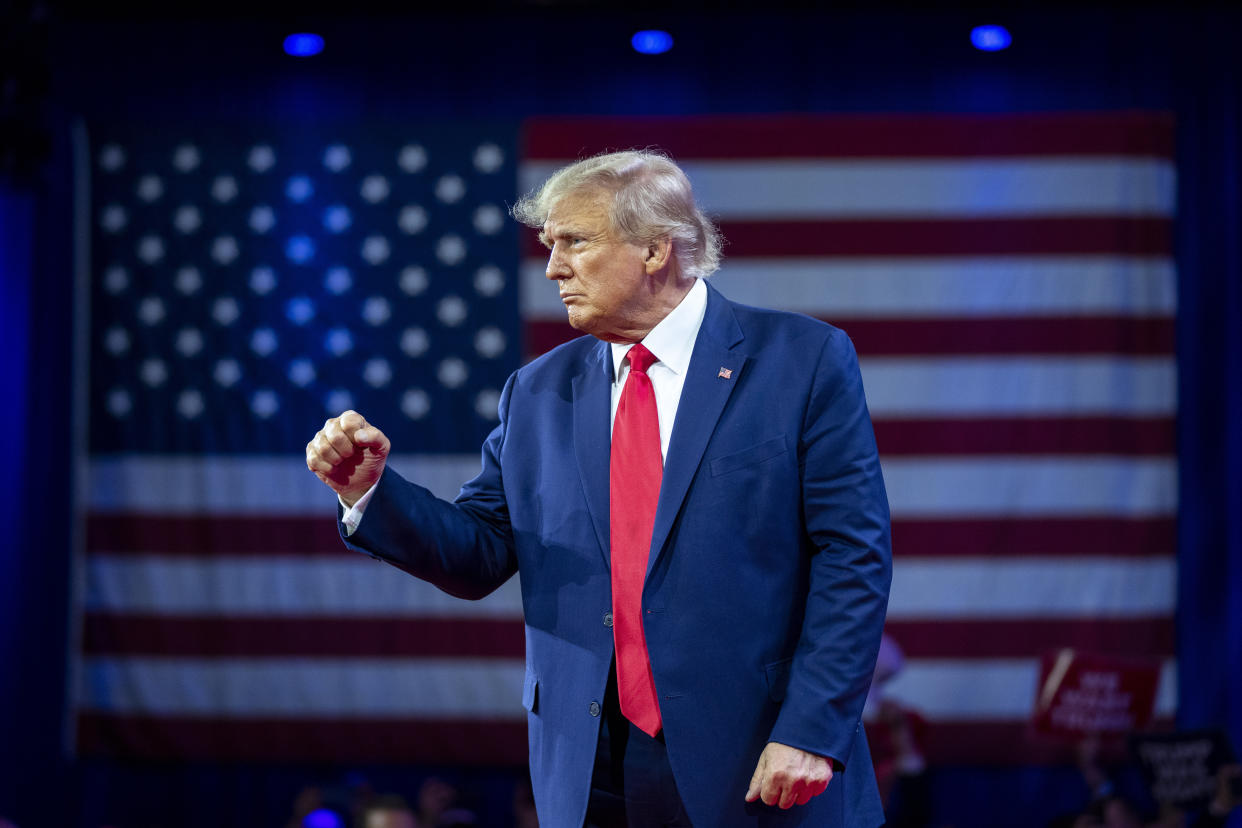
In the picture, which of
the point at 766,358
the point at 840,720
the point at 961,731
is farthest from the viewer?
the point at 961,731

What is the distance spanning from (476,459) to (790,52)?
1.94 meters

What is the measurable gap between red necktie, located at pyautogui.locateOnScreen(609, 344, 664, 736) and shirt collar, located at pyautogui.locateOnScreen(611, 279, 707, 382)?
0.05 meters

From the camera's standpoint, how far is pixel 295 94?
5066 millimetres

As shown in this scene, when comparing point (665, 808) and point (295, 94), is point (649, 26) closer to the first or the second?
point (295, 94)

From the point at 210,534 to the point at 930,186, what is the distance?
2978 millimetres

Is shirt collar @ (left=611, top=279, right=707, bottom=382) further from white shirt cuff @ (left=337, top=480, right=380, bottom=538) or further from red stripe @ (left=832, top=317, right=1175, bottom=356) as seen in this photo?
red stripe @ (left=832, top=317, right=1175, bottom=356)

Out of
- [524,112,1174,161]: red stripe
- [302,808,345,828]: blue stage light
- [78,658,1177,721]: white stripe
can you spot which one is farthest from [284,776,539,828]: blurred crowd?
[524,112,1174,161]: red stripe

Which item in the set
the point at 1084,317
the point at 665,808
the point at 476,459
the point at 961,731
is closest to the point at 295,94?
the point at 476,459

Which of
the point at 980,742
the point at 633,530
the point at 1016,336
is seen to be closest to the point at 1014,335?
the point at 1016,336

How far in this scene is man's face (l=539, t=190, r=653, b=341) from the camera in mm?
1734

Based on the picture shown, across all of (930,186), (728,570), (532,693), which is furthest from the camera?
(930,186)

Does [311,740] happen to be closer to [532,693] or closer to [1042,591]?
[1042,591]

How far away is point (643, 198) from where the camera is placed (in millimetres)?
1746

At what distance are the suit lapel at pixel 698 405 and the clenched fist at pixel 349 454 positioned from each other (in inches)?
13.6
